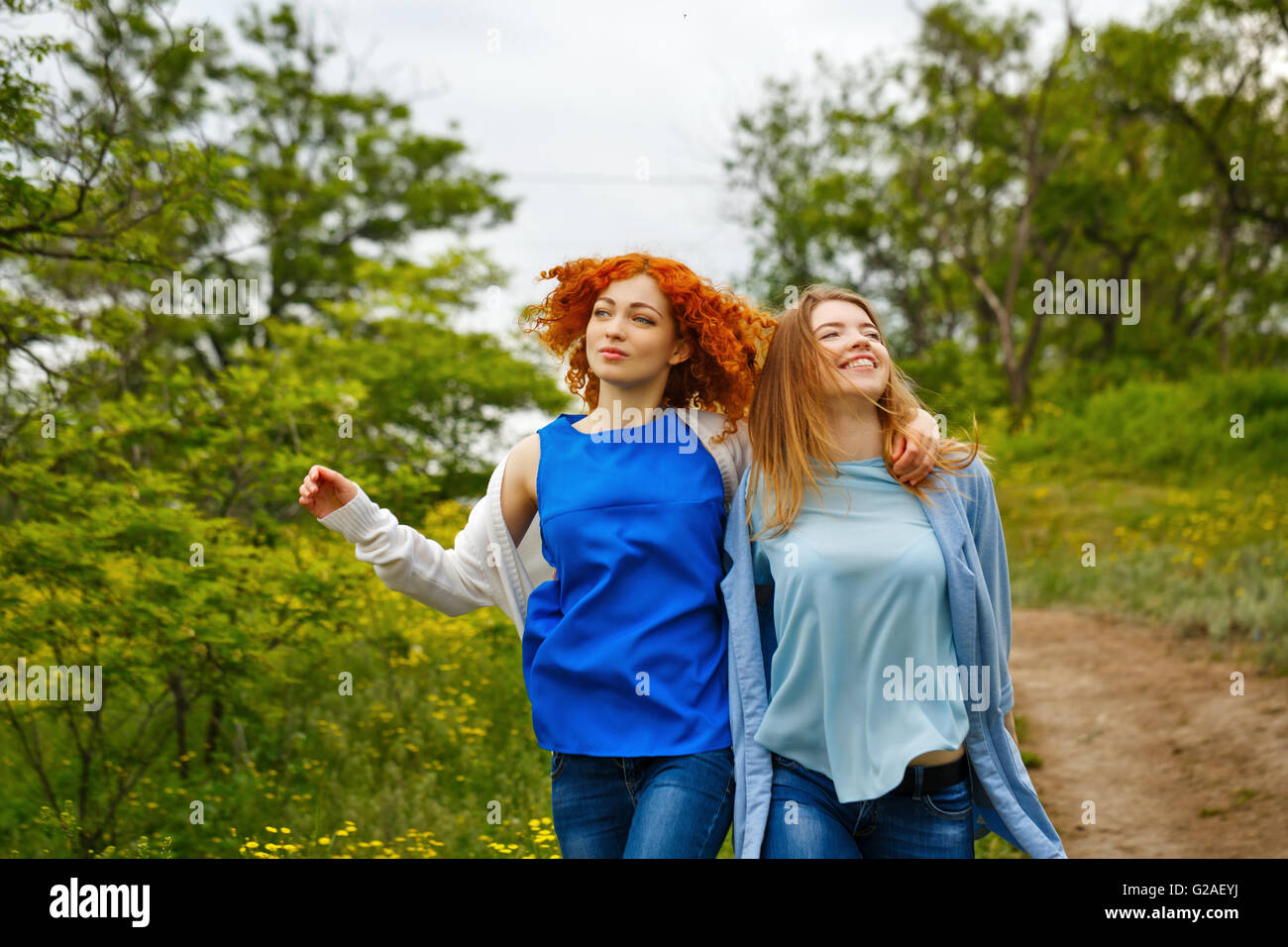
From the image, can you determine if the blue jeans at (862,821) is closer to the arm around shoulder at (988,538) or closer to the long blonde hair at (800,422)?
the arm around shoulder at (988,538)

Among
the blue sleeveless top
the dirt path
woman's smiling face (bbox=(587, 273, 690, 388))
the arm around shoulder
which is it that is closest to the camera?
the blue sleeveless top

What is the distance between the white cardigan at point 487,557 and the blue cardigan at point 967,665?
0.29 metres

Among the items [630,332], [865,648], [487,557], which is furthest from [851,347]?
[487,557]

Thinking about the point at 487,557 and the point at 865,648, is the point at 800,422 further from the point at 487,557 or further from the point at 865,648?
the point at 487,557

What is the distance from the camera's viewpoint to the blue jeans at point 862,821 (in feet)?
7.52

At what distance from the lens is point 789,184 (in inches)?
915

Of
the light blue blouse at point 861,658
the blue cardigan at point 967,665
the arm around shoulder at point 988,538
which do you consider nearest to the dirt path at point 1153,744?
the blue cardigan at point 967,665

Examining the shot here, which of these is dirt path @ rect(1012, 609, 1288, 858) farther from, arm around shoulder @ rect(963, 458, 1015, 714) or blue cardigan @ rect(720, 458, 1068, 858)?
arm around shoulder @ rect(963, 458, 1015, 714)

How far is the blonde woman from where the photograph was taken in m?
2.30

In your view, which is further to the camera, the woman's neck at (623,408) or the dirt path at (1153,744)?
the dirt path at (1153,744)

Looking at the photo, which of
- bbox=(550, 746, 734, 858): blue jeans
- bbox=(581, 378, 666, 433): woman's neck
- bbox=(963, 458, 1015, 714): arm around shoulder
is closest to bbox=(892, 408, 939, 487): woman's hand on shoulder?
bbox=(963, 458, 1015, 714): arm around shoulder

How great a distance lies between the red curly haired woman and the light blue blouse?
7.0 inches
